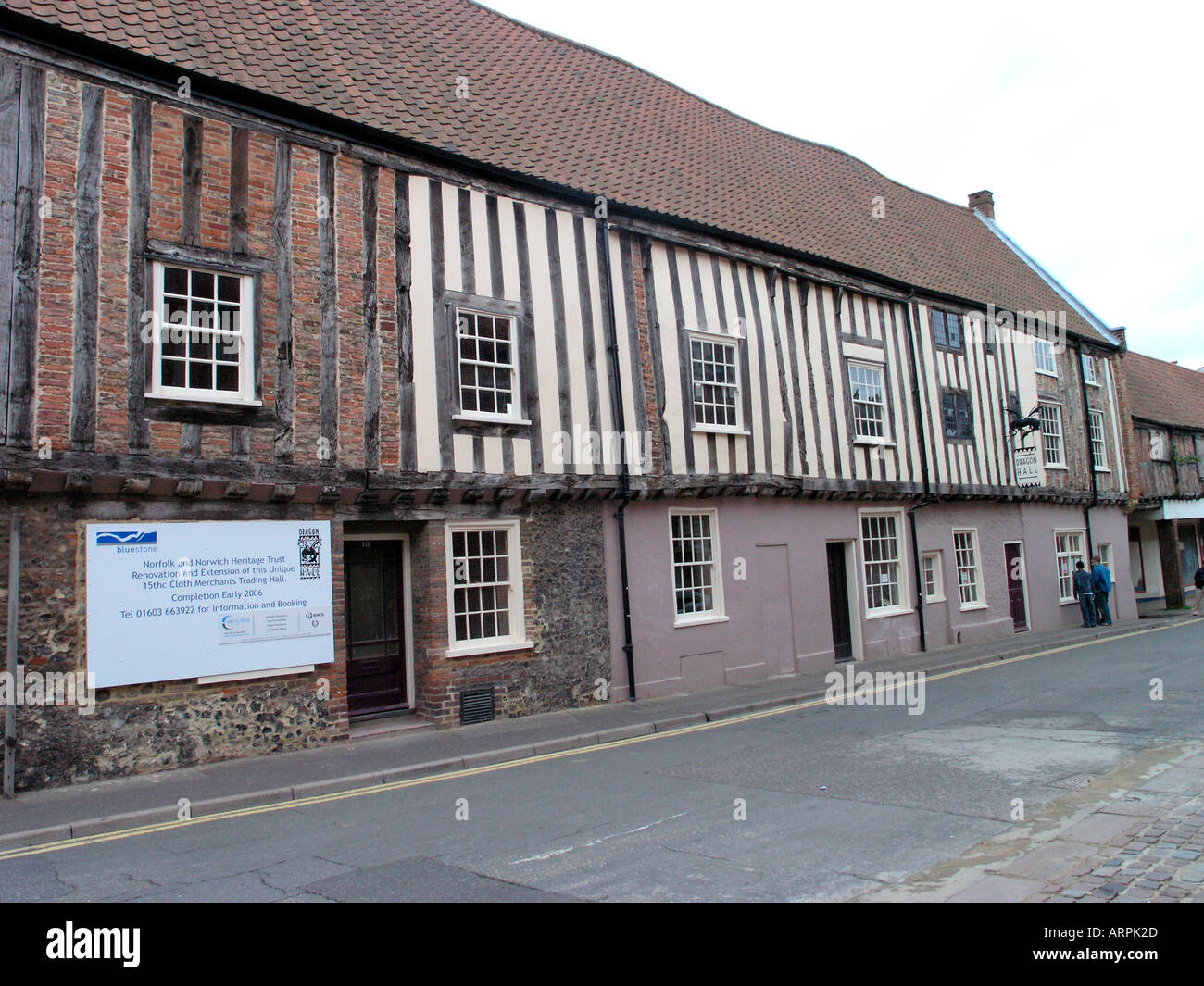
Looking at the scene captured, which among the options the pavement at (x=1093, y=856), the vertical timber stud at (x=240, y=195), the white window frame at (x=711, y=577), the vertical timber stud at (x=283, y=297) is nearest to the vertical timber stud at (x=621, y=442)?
the white window frame at (x=711, y=577)

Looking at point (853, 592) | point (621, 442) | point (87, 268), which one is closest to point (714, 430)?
point (621, 442)

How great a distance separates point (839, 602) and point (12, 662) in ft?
47.4

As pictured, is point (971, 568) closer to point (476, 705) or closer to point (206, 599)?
point (476, 705)

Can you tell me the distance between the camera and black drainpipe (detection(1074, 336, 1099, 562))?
25703 mm

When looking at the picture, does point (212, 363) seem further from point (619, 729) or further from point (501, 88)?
point (501, 88)

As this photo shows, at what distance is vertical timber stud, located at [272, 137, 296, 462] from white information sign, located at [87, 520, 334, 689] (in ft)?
3.63

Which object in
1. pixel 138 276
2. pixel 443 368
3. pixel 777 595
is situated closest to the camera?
pixel 138 276

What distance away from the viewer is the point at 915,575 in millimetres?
19453

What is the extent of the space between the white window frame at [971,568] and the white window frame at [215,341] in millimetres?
16738

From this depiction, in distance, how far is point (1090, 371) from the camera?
26969 mm

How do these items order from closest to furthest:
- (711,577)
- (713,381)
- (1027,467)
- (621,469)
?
(621,469), (711,577), (713,381), (1027,467)

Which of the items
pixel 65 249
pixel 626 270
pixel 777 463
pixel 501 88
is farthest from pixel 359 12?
pixel 777 463

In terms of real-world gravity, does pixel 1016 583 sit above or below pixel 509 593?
below

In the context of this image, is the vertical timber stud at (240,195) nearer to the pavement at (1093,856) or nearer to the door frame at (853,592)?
the pavement at (1093,856)
